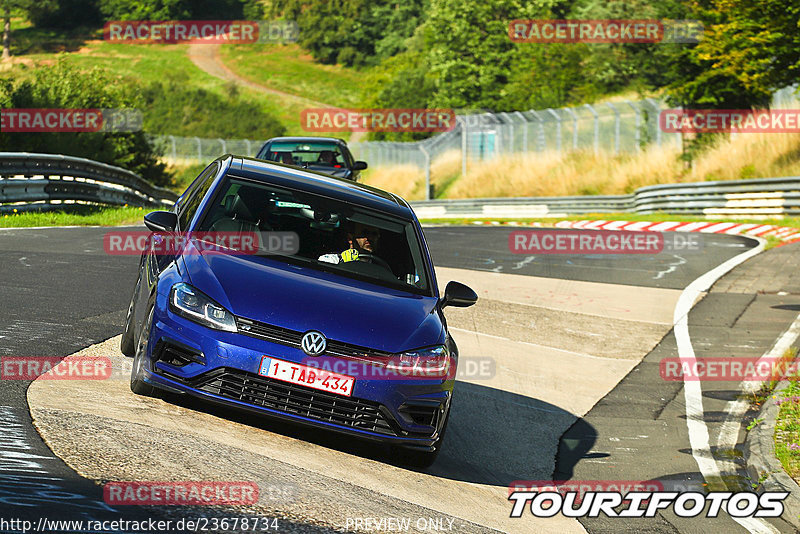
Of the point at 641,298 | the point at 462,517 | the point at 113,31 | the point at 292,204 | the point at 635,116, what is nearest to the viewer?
the point at 462,517

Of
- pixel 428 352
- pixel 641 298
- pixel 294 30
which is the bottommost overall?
pixel 294 30

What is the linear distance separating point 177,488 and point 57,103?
28565mm

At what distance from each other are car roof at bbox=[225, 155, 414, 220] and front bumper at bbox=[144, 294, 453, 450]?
5.26 feet

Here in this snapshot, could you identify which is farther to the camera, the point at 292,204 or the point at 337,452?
the point at 292,204

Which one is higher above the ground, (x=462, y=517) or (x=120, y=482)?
(x=120, y=482)

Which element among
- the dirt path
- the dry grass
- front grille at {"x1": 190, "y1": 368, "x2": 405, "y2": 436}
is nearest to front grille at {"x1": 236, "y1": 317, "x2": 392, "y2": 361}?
front grille at {"x1": 190, "y1": 368, "x2": 405, "y2": 436}

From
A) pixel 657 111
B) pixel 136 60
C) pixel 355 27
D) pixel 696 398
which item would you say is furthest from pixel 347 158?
pixel 136 60

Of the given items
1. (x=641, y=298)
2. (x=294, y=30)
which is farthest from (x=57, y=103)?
(x=294, y=30)

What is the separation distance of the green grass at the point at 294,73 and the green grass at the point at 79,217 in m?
88.7

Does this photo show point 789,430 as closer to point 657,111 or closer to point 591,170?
point 657,111

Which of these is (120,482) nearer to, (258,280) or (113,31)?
(258,280)

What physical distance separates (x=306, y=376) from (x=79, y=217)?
56.7ft

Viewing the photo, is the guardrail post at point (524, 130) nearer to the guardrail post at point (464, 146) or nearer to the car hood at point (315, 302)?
the guardrail post at point (464, 146)

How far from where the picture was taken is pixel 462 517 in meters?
5.91
